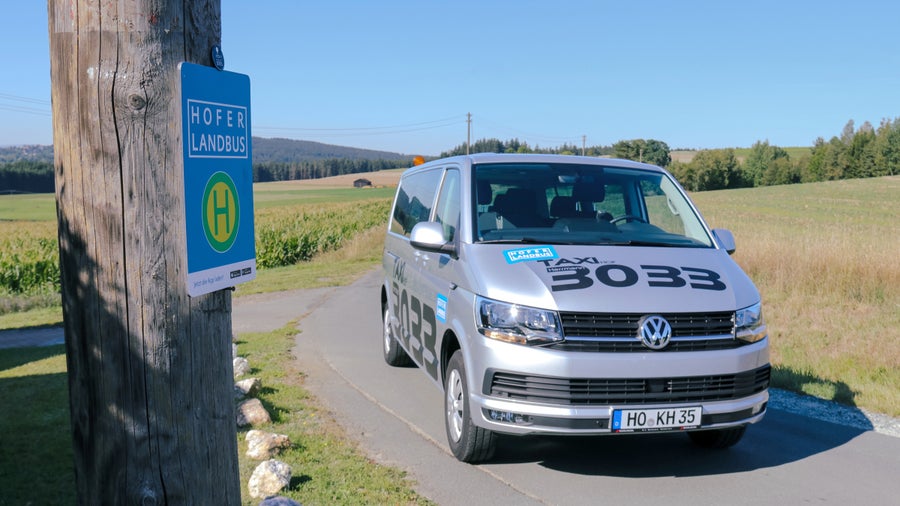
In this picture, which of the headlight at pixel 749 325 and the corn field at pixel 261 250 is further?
the corn field at pixel 261 250

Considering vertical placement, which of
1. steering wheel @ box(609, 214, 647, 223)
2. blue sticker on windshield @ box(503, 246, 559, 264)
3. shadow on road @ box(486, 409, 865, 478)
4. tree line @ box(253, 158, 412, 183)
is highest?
tree line @ box(253, 158, 412, 183)

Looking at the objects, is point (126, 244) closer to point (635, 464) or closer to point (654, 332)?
point (654, 332)

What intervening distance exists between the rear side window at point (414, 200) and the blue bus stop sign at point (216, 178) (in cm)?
451

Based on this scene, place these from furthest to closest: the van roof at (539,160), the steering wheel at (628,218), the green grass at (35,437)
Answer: the van roof at (539,160) < the steering wheel at (628,218) < the green grass at (35,437)

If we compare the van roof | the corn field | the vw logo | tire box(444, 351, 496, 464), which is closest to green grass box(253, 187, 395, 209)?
the corn field

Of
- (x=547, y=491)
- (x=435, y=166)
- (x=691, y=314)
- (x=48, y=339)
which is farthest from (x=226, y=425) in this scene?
(x=48, y=339)

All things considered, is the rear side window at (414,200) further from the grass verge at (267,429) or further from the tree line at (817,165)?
the tree line at (817,165)

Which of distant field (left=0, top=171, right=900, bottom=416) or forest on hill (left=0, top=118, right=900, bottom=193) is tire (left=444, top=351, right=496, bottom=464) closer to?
distant field (left=0, top=171, right=900, bottom=416)

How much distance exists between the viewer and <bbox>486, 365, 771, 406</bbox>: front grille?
4.68 metres

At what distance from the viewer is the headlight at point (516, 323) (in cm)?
471

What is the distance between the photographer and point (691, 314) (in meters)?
4.84

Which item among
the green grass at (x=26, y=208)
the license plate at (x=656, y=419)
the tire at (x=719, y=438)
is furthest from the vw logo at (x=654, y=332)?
the green grass at (x=26, y=208)

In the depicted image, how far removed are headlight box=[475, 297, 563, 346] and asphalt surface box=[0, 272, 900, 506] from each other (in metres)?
0.96

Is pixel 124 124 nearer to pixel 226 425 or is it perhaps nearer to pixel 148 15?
pixel 148 15
